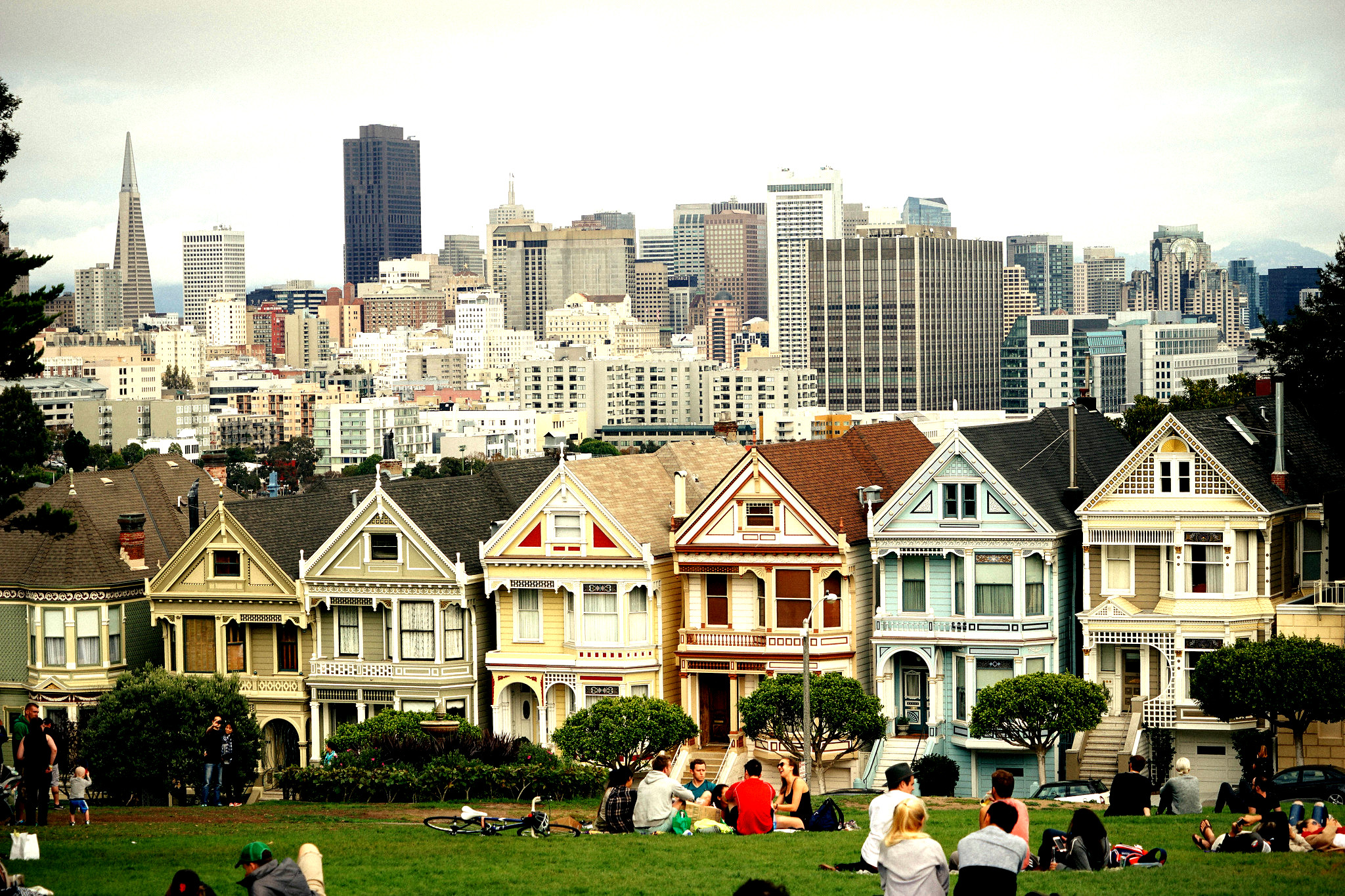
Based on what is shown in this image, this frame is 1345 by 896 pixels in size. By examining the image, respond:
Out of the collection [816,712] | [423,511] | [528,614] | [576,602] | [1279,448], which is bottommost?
[816,712]

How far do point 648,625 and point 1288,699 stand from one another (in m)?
15.6

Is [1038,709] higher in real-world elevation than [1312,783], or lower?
higher

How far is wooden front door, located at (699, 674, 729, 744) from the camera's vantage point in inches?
2039

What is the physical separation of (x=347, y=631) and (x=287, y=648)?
6.14ft

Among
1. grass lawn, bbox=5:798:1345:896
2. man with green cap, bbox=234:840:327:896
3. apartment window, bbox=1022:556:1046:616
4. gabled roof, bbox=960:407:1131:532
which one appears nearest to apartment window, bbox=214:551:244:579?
grass lawn, bbox=5:798:1345:896

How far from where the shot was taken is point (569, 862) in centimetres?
3025

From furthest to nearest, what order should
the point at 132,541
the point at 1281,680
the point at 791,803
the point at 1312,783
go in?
1. the point at 132,541
2. the point at 1281,680
3. the point at 1312,783
4. the point at 791,803

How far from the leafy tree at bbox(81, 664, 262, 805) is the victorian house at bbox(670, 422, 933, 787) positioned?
1157 cm

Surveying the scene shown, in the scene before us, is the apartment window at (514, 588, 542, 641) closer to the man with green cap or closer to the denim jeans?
the denim jeans

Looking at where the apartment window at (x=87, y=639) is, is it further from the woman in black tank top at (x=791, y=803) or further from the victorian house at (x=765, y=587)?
the woman in black tank top at (x=791, y=803)

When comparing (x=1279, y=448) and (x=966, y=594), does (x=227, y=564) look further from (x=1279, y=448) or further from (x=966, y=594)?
(x=1279, y=448)

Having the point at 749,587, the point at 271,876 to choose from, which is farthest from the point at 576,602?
the point at 271,876

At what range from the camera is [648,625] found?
51625mm

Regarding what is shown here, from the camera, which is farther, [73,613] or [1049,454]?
[73,613]
